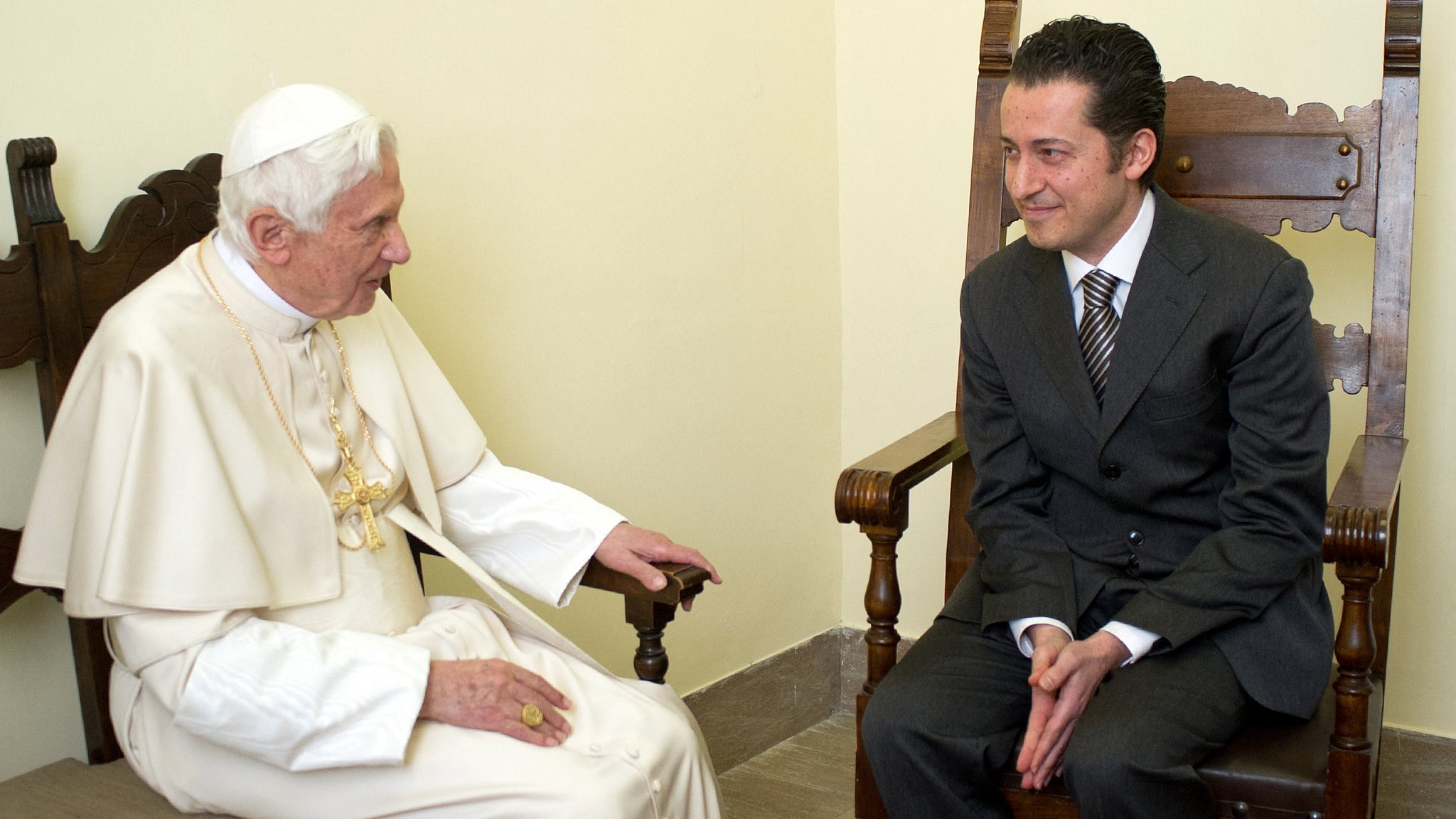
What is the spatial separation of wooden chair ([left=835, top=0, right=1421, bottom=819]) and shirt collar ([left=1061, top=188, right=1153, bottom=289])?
16.4 inches

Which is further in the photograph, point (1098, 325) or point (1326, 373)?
point (1326, 373)

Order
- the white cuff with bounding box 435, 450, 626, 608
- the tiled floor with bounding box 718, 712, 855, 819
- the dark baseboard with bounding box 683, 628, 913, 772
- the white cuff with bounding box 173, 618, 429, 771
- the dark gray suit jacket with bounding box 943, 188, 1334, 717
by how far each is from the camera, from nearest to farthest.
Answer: the white cuff with bounding box 173, 618, 429, 771, the dark gray suit jacket with bounding box 943, 188, 1334, 717, the white cuff with bounding box 435, 450, 626, 608, the tiled floor with bounding box 718, 712, 855, 819, the dark baseboard with bounding box 683, 628, 913, 772

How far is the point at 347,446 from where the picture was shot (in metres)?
2.09

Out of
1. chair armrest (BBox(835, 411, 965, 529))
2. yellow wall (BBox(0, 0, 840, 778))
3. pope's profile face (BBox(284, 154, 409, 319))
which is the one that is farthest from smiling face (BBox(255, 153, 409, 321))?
chair armrest (BBox(835, 411, 965, 529))

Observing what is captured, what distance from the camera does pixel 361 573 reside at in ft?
6.72

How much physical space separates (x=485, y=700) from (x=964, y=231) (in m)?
2.16

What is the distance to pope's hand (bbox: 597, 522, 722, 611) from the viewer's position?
2191 millimetres

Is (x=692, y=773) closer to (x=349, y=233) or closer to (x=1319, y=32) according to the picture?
(x=349, y=233)

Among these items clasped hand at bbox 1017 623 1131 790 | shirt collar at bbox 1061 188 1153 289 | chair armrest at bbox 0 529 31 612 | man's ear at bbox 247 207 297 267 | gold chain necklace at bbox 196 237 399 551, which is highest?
man's ear at bbox 247 207 297 267

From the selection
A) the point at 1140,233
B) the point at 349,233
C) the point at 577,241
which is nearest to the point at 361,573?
the point at 349,233

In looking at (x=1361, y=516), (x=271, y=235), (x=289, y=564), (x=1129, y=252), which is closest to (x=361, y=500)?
(x=289, y=564)

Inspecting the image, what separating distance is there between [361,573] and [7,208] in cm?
77

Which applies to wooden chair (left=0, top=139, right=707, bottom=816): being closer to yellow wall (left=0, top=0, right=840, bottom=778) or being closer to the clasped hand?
yellow wall (left=0, top=0, right=840, bottom=778)

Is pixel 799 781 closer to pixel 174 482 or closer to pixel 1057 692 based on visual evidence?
pixel 1057 692
